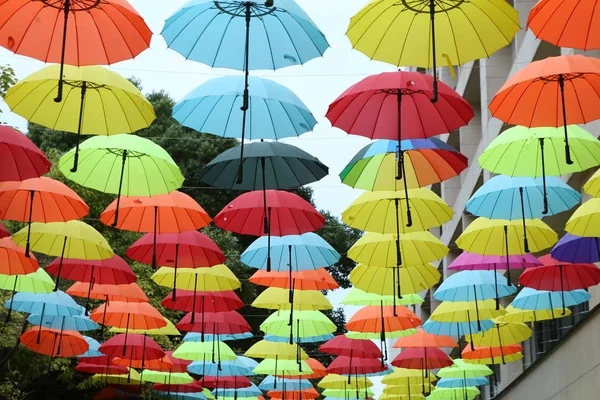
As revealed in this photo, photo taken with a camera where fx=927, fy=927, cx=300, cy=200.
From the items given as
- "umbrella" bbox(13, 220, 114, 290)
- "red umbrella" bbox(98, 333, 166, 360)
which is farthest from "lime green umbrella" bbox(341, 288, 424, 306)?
"umbrella" bbox(13, 220, 114, 290)

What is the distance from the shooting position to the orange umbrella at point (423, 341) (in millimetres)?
17328

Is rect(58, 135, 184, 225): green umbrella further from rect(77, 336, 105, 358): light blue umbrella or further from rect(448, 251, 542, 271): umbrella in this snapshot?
rect(77, 336, 105, 358): light blue umbrella

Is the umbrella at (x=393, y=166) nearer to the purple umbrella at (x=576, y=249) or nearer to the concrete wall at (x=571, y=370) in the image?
the purple umbrella at (x=576, y=249)

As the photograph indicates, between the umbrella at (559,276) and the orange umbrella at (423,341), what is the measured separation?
3950mm

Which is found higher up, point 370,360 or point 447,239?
point 447,239

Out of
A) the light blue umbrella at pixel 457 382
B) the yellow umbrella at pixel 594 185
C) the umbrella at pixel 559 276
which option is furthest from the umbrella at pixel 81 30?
the light blue umbrella at pixel 457 382

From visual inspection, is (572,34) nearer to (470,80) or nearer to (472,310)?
(472,310)

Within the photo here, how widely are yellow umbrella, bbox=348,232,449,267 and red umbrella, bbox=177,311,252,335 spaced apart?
3.98 metres

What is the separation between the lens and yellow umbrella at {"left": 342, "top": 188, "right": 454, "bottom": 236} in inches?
482

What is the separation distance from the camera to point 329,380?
21.9 m

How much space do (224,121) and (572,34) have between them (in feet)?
14.6

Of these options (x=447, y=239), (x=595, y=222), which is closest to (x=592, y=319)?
(x=595, y=222)

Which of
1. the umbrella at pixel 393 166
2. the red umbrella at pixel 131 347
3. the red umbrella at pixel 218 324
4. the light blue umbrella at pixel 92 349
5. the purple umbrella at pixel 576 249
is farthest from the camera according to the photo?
the light blue umbrella at pixel 92 349

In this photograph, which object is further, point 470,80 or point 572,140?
point 470,80
